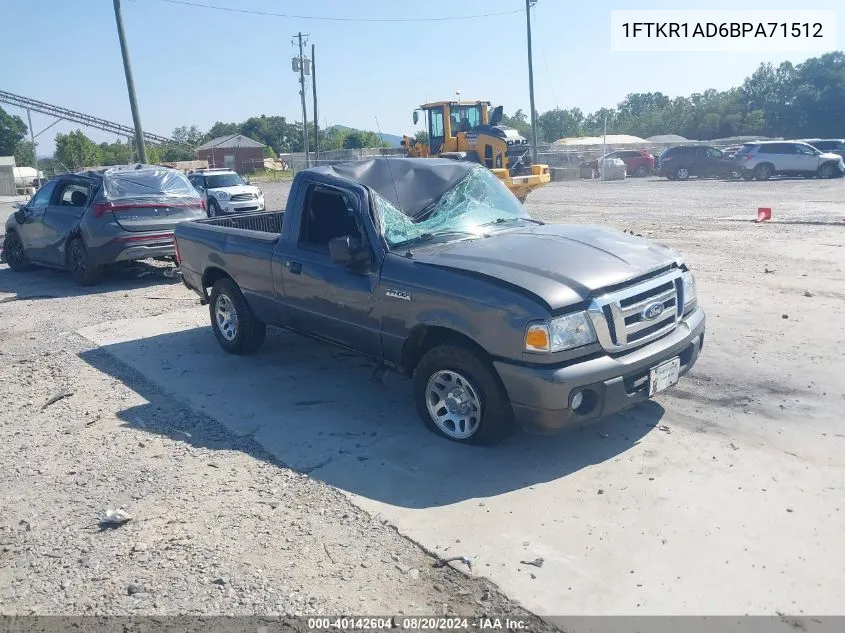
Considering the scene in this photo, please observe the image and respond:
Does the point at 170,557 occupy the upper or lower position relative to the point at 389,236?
lower

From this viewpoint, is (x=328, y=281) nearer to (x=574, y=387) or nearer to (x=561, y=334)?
(x=561, y=334)

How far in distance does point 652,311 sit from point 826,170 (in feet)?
99.2

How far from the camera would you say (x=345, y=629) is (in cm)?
331

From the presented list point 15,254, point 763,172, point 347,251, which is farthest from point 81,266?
point 763,172

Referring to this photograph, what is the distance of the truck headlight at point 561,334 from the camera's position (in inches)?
175

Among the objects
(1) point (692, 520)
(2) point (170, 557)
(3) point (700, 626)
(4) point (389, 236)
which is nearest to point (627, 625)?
(3) point (700, 626)

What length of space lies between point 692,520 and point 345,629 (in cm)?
195

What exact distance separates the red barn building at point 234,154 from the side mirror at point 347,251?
224ft

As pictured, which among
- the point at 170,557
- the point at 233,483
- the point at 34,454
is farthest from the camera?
the point at 34,454

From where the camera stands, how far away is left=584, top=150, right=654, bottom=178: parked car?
40978 mm

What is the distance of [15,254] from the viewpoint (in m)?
13.4

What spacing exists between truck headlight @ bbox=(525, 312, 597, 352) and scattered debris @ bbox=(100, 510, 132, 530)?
2559mm

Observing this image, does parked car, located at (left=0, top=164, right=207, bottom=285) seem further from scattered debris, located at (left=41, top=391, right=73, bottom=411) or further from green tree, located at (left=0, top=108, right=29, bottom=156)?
green tree, located at (left=0, top=108, right=29, bottom=156)

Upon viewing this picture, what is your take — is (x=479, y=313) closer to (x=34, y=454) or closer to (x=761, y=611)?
(x=761, y=611)
